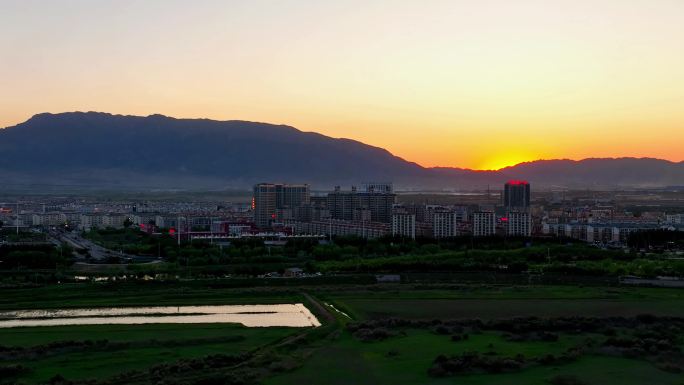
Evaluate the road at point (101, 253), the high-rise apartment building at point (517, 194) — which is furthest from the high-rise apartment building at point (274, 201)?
the road at point (101, 253)

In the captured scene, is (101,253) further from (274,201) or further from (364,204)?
(274,201)

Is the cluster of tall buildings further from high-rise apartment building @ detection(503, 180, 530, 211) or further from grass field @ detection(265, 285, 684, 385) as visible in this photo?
grass field @ detection(265, 285, 684, 385)

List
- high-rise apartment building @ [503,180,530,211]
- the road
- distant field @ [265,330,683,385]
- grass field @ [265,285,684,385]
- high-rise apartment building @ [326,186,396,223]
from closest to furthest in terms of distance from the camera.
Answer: distant field @ [265,330,683,385], grass field @ [265,285,684,385], the road, high-rise apartment building @ [326,186,396,223], high-rise apartment building @ [503,180,530,211]

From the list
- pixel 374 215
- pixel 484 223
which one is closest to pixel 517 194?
pixel 374 215

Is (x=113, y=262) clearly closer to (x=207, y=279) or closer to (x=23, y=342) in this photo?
(x=207, y=279)

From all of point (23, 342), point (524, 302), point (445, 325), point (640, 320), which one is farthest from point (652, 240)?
point (23, 342)

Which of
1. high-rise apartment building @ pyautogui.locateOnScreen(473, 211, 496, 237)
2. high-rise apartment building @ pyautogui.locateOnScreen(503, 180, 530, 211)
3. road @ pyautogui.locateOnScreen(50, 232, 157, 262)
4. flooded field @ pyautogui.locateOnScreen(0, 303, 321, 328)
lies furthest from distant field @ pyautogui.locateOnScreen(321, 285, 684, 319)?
high-rise apartment building @ pyautogui.locateOnScreen(503, 180, 530, 211)
